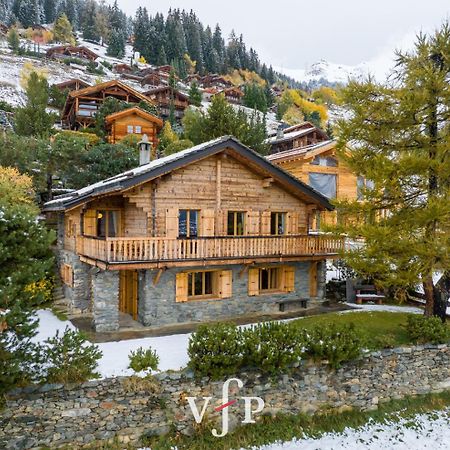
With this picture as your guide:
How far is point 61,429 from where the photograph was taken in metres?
9.66

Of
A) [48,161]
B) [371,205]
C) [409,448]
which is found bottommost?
[409,448]

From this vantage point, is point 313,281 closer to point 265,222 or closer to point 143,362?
point 265,222

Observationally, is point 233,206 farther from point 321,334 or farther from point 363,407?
point 363,407

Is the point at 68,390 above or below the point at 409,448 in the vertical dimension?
above

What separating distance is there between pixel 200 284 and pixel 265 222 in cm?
428

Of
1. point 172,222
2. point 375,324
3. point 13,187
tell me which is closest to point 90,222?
point 172,222

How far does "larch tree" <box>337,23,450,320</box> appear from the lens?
41.1ft

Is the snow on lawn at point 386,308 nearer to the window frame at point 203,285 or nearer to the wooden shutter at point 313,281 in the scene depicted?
the wooden shutter at point 313,281

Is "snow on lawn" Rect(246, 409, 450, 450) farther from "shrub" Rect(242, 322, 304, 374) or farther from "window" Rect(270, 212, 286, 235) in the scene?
"window" Rect(270, 212, 286, 235)

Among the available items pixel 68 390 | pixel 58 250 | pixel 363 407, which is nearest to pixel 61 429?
pixel 68 390

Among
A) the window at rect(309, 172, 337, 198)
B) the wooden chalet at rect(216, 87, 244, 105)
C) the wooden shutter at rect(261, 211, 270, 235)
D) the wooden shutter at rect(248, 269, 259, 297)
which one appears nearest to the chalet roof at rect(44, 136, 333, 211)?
the wooden shutter at rect(261, 211, 270, 235)

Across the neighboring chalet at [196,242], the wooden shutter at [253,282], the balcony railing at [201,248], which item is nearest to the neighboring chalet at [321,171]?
the neighboring chalet at [196,242]

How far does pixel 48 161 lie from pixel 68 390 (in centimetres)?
1971

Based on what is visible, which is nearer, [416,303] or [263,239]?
[263,239]
